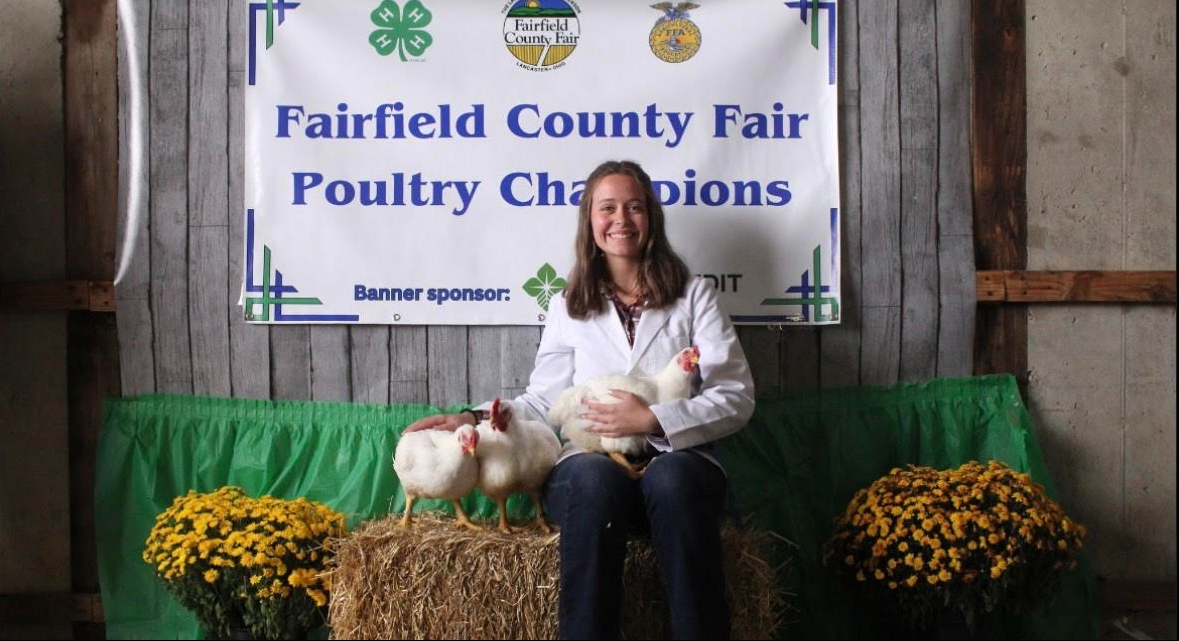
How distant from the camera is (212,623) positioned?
236cm

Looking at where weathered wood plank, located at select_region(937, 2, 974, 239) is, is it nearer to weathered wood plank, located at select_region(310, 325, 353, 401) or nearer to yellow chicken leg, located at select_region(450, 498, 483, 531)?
yellow chicken leg, located at select_region(450, 498, 483, 531)

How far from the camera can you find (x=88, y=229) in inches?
114

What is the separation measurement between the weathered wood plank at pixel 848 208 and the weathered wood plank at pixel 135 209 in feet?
6.87

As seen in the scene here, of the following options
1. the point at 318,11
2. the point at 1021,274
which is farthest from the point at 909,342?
the point at 318,11

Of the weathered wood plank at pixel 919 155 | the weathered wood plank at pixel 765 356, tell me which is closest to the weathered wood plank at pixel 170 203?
the weathered wood plank at pixel 765 356

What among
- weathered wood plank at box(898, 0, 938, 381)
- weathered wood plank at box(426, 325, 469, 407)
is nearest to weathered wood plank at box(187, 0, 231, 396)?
weathered wood plank at box(426, 325, 469, 407)

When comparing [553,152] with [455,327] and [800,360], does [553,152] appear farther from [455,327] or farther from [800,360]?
[800,360]

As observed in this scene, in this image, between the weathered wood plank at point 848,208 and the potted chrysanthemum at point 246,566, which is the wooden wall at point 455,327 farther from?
the potted chrysanthemum at point 246,566

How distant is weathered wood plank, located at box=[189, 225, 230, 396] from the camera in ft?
9.37

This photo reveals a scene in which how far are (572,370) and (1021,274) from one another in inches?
56.1

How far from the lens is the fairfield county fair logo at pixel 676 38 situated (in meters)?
2.78

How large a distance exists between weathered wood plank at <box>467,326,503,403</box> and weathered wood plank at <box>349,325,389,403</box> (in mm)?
259

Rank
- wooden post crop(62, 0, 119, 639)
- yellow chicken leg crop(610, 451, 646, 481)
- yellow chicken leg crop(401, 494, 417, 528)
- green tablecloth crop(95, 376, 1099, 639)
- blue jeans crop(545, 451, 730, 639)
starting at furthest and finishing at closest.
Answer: wooden post crop(62, 0, 119, 639), green tablecloth crop(95, 376, 1099, 639), yellow chicken leg crop(401, 494, 417, 528), yellow chicken leg crop(610, 451, 646, 481), blue jeans crop(545, 451, 730, 639)

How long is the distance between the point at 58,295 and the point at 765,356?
219 cm
